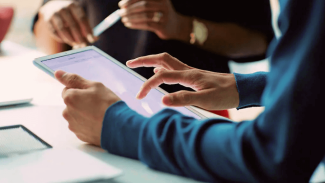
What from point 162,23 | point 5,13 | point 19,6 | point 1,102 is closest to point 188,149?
point 1,102

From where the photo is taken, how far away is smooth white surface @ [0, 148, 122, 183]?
1.48 feet

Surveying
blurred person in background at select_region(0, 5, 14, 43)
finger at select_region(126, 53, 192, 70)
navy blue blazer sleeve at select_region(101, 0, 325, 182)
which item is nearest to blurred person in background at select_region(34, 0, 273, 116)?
blurred person in background at select_region(0, 5, 14, 43)

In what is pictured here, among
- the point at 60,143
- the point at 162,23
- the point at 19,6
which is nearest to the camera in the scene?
the point at 60,143

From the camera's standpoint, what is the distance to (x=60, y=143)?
60cm

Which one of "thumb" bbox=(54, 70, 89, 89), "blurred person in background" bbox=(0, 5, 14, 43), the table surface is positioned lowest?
the table surface

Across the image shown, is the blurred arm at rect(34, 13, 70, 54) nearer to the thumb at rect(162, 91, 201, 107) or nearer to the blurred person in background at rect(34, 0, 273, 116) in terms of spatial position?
the blurred person in background at rect(34, 0, 273, 116)

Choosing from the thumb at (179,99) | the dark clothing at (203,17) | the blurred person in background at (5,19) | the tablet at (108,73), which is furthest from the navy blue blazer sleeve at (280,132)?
the blurred person in background at (5,19)

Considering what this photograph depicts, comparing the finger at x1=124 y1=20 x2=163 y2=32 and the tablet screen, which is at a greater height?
the finger at x1=124 y1=20 x2=163 y2=32

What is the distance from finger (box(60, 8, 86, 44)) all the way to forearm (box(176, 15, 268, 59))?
310 millimetres

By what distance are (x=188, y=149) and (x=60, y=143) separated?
0.24 meters

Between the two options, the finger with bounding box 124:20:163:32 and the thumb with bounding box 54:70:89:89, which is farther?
the finger with bounding box 124:20:163:32

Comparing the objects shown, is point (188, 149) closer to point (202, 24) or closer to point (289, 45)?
point (289, 45)

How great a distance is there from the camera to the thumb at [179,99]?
58 centimetres

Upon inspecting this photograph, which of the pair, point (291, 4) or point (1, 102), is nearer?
point (291, 4)
